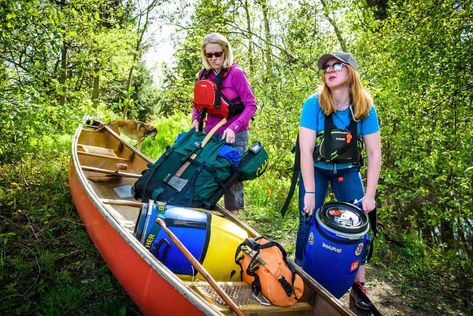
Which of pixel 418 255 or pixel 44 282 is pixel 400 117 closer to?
pixel 418 255

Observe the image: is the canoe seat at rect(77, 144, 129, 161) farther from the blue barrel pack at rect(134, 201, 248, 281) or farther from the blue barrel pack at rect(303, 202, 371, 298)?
the blue barrel pack at rect(303, 202, 371, 298)

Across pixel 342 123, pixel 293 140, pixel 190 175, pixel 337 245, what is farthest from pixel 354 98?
pixel 293 140

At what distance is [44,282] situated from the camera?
132 inches

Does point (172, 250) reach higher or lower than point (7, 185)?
higher

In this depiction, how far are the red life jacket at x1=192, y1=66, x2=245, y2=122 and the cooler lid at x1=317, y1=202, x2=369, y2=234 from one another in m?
1.50

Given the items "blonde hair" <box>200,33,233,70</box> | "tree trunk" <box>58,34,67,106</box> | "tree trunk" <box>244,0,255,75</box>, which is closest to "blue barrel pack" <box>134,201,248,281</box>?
"blonde hair" <box>200,33,233,70</box>

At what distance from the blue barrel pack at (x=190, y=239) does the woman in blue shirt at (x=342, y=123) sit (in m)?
0.68

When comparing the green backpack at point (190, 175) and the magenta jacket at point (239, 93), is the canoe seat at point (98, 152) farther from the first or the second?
the magenta jacket at point (239, 93)

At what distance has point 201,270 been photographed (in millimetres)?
2383

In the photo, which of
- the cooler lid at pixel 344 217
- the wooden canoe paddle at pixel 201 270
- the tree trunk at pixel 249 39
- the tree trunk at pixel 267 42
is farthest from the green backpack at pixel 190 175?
the tree trunk at pixel 249 39

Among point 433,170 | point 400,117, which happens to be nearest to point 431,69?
point 400,117

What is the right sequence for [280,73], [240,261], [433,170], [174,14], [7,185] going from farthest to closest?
[174,14] → [280,73] → [7,185] → [433,170] → [240,261]

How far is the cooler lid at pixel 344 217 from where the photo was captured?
2.58 metres

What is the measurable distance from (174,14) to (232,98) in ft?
27.2
